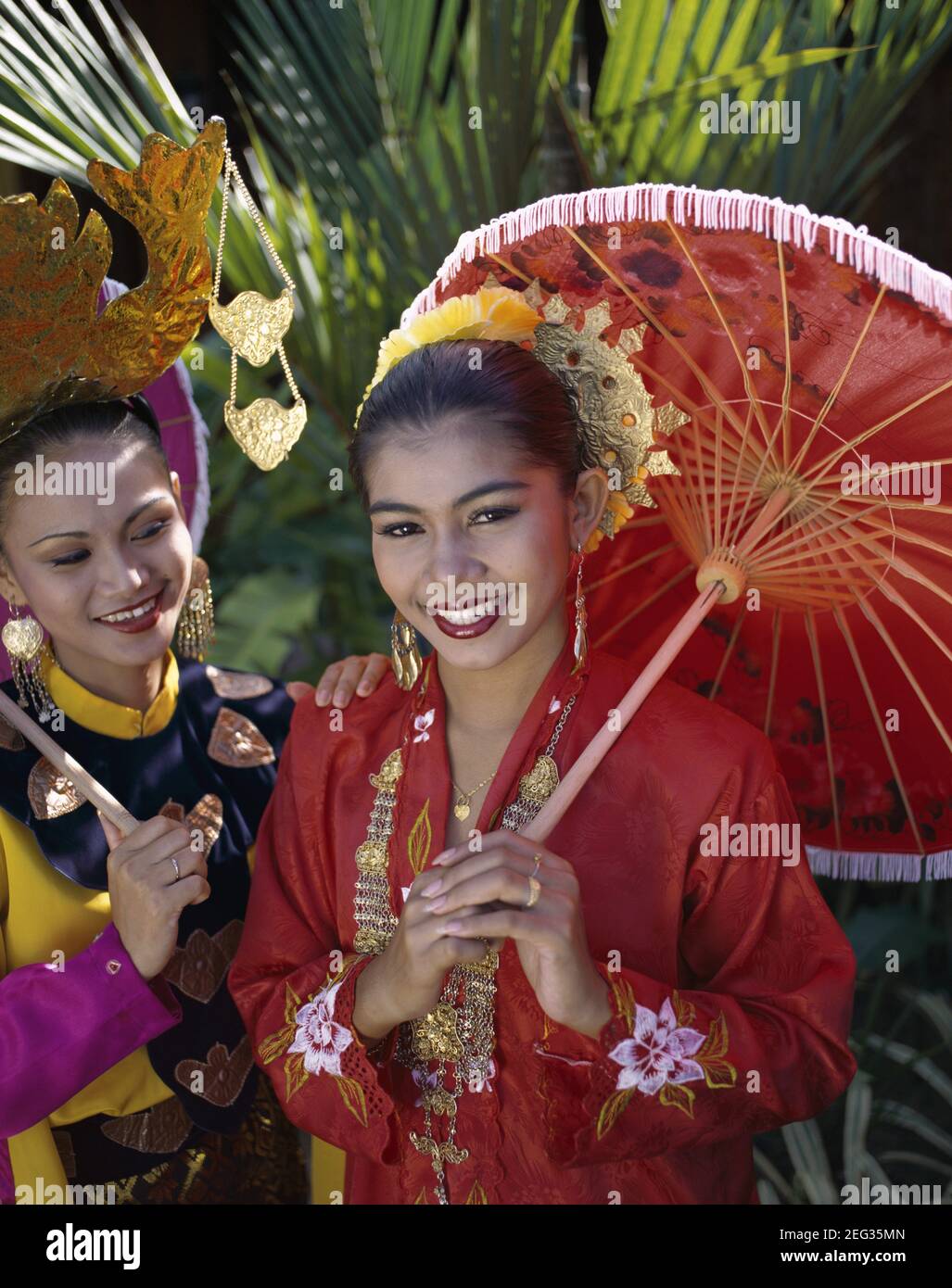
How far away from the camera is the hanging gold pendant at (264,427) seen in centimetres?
206

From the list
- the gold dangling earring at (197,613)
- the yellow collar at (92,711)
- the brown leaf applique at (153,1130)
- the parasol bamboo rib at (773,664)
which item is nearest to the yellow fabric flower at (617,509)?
the parasol bamboo rib at (773,664)

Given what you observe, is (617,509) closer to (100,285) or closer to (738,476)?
(738,476)

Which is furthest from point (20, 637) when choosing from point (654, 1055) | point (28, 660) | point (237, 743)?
point (654, 1055)

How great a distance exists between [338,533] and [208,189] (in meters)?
1.43

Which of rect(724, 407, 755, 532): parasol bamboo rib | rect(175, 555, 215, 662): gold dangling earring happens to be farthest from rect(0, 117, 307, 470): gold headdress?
rect(724, 407, 755, 532): parasol bamboo rib

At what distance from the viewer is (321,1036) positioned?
1.84 m

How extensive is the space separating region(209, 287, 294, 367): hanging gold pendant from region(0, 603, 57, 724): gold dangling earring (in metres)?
0.48

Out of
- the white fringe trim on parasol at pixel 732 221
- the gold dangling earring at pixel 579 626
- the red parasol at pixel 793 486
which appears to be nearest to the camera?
the white fringe trim on parasol at pixel 732 221

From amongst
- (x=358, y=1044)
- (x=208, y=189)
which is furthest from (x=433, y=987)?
(x=208, y=189)

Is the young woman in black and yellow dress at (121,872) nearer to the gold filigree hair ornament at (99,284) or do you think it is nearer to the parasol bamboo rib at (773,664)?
the gold filigree hair ornament at (99,284)

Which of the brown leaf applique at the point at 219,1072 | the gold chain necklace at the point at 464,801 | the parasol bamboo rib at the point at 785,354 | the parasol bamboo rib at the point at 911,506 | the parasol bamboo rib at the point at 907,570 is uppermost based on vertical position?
the parasol bamboo rib at the point at 785,354

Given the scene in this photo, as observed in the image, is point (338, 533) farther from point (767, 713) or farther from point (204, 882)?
point (204, 882)

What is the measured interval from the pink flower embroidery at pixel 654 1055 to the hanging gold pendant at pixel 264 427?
90 cm

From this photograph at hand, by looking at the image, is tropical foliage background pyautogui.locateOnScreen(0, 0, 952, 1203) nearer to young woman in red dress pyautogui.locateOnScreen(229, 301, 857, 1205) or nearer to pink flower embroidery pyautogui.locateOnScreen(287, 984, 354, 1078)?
young woman in red dress pyautogui.locateOnScreen(229, 301, 857, 1205)
